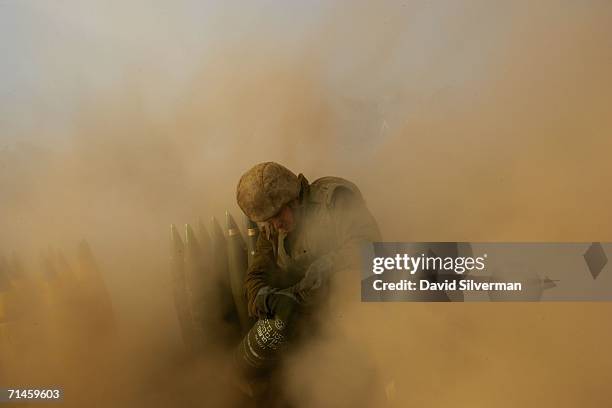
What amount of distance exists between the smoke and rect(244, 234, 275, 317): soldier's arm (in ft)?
0.66

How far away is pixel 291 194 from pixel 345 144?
0.29 m

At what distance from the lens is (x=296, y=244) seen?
4.37ft

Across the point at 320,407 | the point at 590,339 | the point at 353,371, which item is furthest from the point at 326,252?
the point at 590,339

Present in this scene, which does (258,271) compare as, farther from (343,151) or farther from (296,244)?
(343,151)

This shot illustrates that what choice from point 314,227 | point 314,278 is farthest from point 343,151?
point 314,278

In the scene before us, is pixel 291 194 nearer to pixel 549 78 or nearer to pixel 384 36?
pixel 384 36

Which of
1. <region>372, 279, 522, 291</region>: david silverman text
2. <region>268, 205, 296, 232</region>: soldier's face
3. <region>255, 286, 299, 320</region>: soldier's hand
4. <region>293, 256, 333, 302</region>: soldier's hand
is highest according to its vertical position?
<region>268, 205, 296, 232</region>: soldier's face

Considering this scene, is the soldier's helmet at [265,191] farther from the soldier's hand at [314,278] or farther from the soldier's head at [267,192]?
the soldier's hand at [314,278]

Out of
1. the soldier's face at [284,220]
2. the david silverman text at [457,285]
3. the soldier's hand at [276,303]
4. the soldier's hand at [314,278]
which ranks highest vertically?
the soldier's face at [284,220]

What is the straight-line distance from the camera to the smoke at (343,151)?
1366mm

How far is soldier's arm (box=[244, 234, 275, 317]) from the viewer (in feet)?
4.38

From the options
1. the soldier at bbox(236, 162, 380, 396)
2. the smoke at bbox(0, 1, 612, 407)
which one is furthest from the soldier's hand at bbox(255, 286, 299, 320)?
the smoke at bbox(0, 1, 612, 407)

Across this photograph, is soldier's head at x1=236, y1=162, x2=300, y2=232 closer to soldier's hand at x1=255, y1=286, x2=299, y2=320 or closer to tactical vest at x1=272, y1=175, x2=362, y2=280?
tactical vest at x1=272, y1=175, x2=362, y2=280

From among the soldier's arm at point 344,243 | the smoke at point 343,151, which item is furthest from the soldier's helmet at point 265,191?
the smoke at point 343,151
